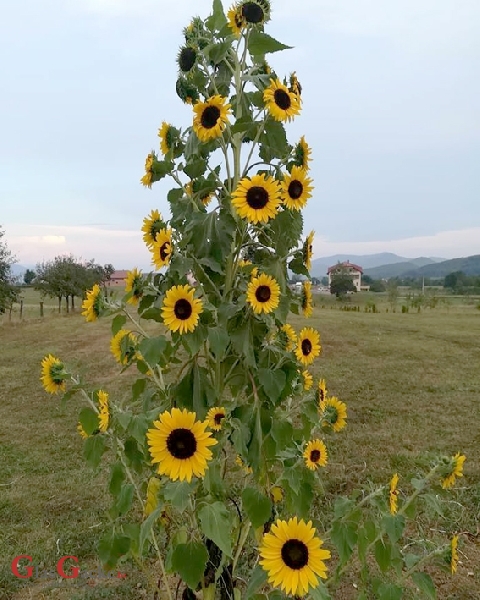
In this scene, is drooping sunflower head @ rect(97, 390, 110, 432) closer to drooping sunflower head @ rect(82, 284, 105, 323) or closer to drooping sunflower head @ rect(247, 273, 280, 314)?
drooping sunflower head @ rect(82, 284, 105, 323)

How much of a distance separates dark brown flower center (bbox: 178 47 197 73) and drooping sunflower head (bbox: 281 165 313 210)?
0.50 meters

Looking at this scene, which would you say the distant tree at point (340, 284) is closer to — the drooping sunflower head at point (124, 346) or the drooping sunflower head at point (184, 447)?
the drooping sunflower head at point (124, 346)

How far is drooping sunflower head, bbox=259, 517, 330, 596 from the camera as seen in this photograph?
4.32ft

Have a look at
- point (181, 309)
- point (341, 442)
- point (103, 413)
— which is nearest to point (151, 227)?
point (181, 309)

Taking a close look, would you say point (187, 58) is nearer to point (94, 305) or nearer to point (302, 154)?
point (302, 154)

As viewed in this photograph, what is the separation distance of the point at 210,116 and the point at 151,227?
439 millimetres

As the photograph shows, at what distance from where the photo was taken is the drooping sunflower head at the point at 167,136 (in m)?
1.70

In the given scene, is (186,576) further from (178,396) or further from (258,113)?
(258,113)

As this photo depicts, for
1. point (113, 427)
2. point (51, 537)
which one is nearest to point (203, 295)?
point (113, 427)

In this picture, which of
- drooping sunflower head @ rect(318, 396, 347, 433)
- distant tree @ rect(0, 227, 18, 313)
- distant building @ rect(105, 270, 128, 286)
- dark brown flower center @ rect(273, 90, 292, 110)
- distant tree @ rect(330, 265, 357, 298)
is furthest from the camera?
distant tree @ rect(330, 265, 357, 298)

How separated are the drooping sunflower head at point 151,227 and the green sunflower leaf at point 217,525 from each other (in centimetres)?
87

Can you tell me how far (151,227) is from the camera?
5.74 feet

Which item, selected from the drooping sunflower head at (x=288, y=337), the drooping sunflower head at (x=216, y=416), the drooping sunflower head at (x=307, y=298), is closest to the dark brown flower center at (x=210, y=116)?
the drooping sunflower head at (x=307, y=298)

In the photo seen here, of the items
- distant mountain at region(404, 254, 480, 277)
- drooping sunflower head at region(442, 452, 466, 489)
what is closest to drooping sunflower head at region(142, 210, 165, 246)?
drooping sunflower head at region(442, 452, 466, 489)
